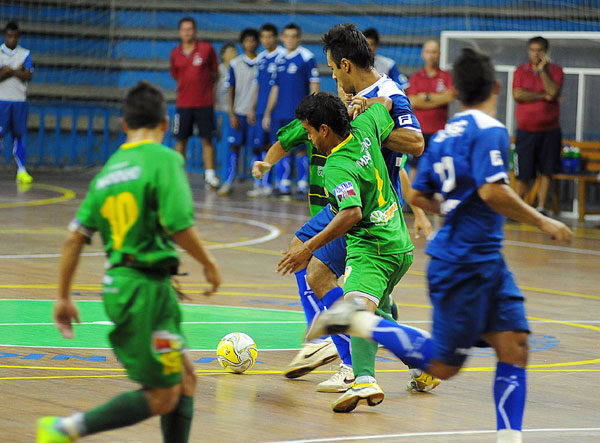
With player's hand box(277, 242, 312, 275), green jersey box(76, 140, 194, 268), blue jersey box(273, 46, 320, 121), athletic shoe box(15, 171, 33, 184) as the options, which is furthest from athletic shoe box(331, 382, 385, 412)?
athletic shoe box(15, 171, 33, 184)

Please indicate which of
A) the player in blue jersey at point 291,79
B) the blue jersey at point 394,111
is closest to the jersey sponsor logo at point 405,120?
the blue jersey at point 394,111

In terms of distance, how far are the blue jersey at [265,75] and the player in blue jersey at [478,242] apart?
13248 millimetres

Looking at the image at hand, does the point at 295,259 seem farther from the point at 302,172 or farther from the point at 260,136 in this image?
the point at 302,172

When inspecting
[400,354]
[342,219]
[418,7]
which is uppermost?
[418,7]

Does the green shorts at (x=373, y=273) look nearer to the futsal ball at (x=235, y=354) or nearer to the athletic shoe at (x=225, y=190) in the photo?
the futsal ball at (x=235, y=354)

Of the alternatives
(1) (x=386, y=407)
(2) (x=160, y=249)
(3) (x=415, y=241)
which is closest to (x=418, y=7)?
(3) (x=415, y=241)

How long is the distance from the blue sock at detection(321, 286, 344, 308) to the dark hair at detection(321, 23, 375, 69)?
52.2 inches

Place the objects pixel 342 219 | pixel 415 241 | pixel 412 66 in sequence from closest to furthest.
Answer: pixel 342 219, pixel 415 241, pixel 412 66

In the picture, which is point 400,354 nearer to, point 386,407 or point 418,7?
point 386,407

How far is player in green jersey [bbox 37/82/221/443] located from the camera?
4168mm

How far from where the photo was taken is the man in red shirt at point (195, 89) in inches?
738

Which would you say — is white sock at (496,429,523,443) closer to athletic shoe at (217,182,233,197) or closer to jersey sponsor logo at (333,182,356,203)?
jersey sponsor logo at (333,182,356,203)

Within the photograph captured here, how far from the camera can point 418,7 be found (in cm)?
2228

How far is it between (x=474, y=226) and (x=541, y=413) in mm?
1566
